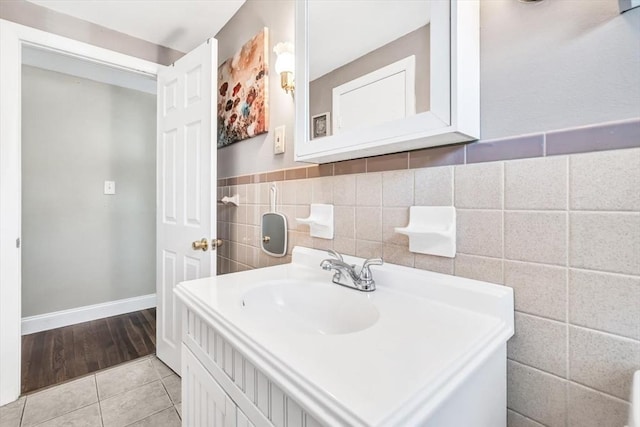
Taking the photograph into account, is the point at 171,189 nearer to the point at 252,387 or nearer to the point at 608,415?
the point at 252,387

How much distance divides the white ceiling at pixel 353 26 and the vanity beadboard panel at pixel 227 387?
889 mm

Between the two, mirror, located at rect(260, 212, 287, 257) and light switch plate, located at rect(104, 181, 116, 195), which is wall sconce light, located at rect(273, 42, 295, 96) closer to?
mirror, located at rect(260, 212, 287, 257)

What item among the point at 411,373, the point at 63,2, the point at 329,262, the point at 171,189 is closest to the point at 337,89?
the point at 329,262

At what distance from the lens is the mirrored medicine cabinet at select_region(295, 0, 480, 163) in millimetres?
686

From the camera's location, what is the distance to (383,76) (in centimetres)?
87

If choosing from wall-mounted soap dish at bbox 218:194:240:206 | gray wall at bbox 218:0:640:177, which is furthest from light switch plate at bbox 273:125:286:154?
gray wall at bbox 218:0:640:177

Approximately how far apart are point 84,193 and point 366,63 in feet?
8.94

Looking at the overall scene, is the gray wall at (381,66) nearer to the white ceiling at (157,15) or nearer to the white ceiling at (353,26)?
the white ceiling at (353,26)

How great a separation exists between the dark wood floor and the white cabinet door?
1.38 m

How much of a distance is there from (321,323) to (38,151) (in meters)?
2.77

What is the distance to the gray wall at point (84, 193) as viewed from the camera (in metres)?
2.34

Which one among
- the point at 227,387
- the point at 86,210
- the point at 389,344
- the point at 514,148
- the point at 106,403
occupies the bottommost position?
the point at 106,403

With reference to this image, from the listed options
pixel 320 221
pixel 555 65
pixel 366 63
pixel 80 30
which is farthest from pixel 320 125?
pixel 80 30

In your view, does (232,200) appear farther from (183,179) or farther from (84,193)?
(84,193)
